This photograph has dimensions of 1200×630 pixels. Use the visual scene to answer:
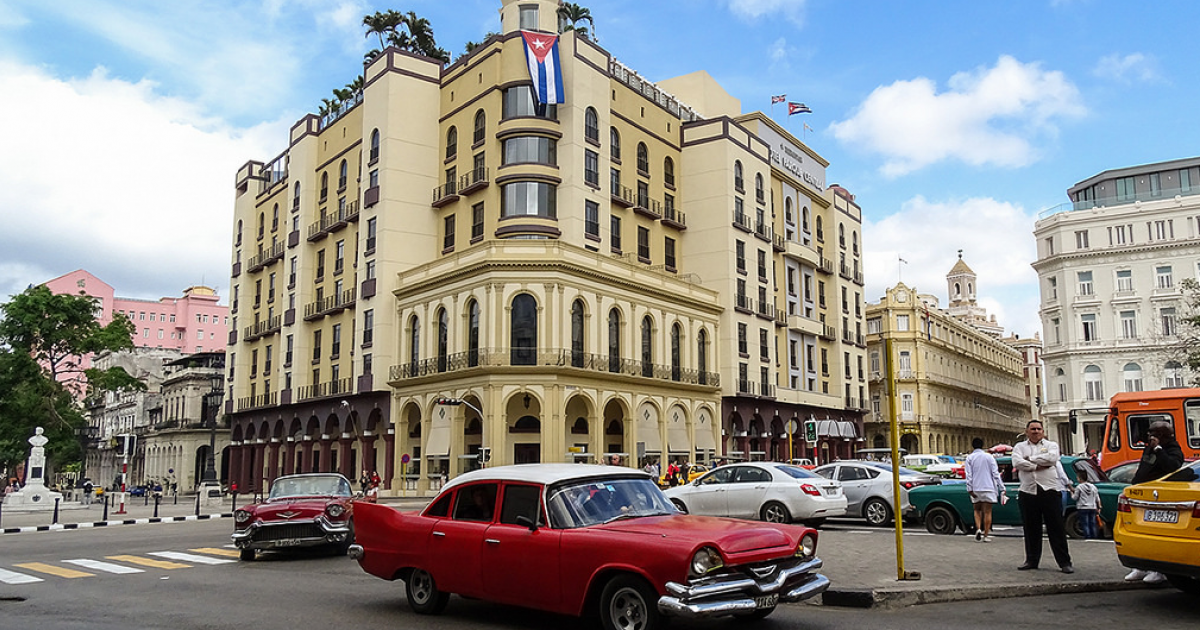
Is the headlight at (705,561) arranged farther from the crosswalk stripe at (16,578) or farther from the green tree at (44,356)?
the green tree at (44,356)

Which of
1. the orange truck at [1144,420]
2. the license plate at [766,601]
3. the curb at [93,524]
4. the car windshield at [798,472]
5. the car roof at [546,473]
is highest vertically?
the orange truck at [1144,420]

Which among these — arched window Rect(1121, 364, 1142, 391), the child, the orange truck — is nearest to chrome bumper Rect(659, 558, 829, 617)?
the child

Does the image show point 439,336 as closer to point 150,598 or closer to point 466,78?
point 466,78

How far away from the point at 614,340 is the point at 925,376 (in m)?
50.2

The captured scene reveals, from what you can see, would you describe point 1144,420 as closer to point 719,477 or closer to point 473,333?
point 719,477

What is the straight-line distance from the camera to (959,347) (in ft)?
314

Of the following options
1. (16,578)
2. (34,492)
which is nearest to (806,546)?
(16,578)

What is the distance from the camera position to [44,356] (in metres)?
63.1

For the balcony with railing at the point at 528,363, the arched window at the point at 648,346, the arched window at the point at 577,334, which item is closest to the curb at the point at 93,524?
the balcony with railing at the point at 528,363

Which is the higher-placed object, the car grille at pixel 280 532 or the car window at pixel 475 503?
the car window at pixel 475 503

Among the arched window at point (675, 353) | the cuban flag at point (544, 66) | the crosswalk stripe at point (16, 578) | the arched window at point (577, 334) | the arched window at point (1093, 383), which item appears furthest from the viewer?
the arched window at point (1093, 383)

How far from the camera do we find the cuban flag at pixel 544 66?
45.0 metres

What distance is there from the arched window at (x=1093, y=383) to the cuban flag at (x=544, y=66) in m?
46.3

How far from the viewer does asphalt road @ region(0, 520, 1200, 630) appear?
898cm
